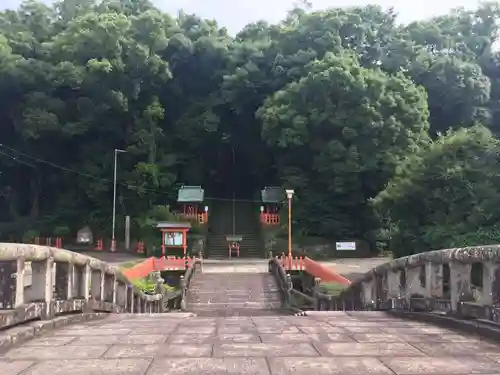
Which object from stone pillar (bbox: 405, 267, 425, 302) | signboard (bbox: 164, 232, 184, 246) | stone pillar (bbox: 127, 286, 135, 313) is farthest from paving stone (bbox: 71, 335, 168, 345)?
signboard (bbox: 164, 232, 184, 246)

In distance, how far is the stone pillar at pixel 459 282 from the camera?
5488 mm

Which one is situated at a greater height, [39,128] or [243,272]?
[39,128]

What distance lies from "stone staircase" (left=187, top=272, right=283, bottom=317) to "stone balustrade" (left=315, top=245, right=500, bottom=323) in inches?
280

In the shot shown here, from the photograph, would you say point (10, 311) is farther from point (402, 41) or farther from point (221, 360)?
point (402, 41)

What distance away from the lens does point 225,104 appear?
125 feet

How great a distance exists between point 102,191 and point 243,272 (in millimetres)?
15634

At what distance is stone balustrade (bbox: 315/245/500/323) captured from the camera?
15.8 feet

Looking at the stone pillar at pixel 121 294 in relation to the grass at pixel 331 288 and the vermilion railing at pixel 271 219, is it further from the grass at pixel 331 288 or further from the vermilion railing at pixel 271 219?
the vermilion railing at pixel 271 219

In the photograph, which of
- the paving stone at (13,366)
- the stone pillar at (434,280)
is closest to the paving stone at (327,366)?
the paving stone at (13,366)

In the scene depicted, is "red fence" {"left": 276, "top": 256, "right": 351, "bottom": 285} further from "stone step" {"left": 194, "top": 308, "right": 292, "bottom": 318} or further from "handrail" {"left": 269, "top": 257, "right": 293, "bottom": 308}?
"stone step" {"left": 194, "top": 308, "right": 292, "bottom": 318}

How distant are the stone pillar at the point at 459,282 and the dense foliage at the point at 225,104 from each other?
24144 millimetres

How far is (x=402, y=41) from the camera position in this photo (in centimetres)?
3912

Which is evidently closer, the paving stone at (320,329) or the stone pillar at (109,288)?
the paving stone at (320,329)

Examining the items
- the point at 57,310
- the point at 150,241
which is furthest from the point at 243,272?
the point at 57,310
